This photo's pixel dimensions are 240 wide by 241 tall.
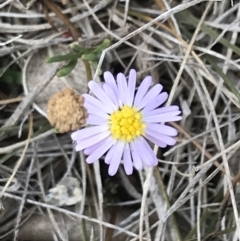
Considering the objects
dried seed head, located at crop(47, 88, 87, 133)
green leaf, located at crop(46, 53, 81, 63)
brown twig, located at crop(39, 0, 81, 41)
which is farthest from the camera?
brown twig, located at crop(39, 0, 81, 41)

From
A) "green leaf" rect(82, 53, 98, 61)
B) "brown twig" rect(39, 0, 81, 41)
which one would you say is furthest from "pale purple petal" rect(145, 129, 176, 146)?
"brown twig" rect(39, 0, 81, 41)

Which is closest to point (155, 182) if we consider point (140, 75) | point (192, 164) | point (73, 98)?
point (192, 164)

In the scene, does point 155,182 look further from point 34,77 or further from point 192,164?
point 34,77

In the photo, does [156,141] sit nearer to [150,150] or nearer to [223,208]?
[150,150]

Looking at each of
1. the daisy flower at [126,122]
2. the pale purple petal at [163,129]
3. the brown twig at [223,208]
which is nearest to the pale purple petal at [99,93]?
the daisy flower at [126,122]

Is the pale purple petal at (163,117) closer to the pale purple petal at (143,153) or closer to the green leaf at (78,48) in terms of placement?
the pale purple petal at (143,153)

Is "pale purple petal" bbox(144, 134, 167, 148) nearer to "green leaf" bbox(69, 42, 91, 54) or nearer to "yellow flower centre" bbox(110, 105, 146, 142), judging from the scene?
"yellow flower centre" bbox(110, 105, 146, 142)
